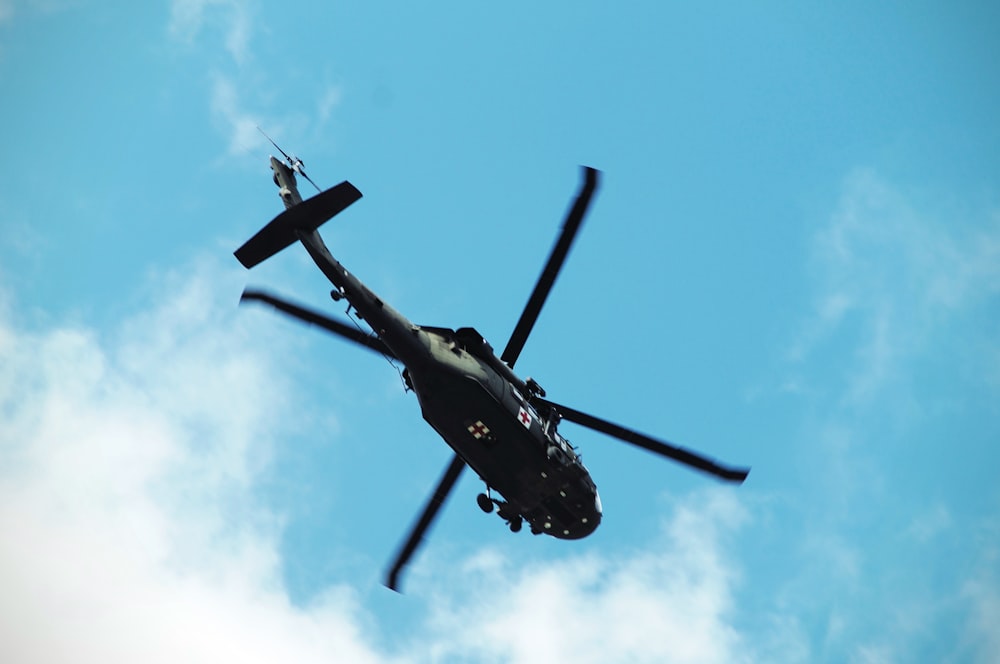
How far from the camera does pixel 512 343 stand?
25062 mm

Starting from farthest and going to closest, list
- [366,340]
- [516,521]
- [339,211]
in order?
[516,521] → [366,340] → [339,211]

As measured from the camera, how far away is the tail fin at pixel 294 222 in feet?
71.7

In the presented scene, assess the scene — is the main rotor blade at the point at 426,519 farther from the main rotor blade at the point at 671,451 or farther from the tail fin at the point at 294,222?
the tail fin at the point at 294,222

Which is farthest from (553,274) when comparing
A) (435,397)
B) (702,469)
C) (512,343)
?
(702,469)

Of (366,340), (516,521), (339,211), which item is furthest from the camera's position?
(516,521)

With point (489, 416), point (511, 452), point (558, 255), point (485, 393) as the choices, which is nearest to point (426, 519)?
point (511, 452)

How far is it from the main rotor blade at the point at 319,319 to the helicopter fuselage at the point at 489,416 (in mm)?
494

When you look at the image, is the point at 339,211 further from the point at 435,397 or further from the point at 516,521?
the point at 516,521

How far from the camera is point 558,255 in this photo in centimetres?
2317

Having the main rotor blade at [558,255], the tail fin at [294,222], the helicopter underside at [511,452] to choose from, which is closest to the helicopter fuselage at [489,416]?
the helicopter underside at [511,452]

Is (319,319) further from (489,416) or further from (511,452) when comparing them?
(511,452)

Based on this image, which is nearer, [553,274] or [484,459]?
[553,274]

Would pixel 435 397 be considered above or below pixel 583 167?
below

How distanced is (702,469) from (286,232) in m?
11.9
